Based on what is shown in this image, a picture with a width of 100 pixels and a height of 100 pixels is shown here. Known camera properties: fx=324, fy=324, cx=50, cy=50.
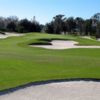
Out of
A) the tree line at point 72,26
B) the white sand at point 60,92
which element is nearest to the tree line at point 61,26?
the tree line at point 72,26

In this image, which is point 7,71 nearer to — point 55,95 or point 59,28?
point 55,95

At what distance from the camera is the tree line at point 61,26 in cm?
8894

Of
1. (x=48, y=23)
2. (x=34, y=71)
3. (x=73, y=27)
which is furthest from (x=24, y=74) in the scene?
(x=73, y=27)

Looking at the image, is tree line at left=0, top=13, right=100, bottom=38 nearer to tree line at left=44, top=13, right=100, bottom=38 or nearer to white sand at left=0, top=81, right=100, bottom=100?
tree line at left=44, top=13, right=100, bottom=38

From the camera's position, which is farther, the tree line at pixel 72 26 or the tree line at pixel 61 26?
the tree line at pixel 72 26

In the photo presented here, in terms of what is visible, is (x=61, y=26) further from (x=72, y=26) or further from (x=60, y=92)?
(x=60, y=92)

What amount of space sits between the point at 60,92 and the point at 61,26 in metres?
93.9

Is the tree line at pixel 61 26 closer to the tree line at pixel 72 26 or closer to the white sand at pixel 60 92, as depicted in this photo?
the tree line at pixel 72 26

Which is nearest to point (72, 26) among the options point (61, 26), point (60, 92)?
point (61, 26)

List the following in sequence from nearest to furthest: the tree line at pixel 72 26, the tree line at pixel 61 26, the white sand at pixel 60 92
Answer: the white sand at pixel 60 92 < the tree line at pixel 61 26 < the tree line at pixel 72 26

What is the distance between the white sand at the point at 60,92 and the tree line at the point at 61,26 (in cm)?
7690

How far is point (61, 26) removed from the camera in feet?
337

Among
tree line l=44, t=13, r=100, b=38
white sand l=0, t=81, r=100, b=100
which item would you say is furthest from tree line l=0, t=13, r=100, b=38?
white sand l=0, t=81, r=100, b=100

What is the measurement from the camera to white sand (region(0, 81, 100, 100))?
342 inches
